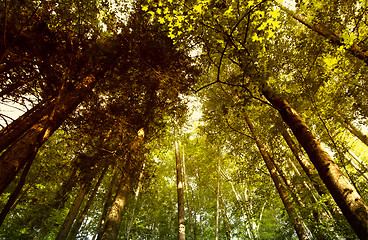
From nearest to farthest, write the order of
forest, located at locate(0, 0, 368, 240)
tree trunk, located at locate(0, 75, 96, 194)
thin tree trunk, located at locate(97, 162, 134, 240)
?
tree trunk, located at locate(0, 75, 96, 194) < forest, located at locate(0, 0, 368, 240) < thin tree trunk, located at locate(97, 162, 134, 240)

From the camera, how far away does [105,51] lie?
4.09 meters

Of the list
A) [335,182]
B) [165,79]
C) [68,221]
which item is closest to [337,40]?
[335,182]

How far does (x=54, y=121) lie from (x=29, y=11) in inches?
89.2

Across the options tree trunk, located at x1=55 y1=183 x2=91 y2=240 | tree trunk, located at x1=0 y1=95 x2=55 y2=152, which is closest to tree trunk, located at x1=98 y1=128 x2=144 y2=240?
tree trunk, located at x1=55 y1=183 x2=91 y2=240

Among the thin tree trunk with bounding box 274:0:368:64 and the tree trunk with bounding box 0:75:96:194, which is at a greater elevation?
the thin tree trunk with bounding box 274:0:368:64

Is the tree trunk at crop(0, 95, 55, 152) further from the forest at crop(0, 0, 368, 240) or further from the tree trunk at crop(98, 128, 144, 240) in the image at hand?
the tree trunk at crop(98, 128, 144, 240)

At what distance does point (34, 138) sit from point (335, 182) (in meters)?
4.75

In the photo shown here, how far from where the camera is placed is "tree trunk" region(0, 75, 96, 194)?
203 centimetres

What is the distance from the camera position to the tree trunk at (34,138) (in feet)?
6.66

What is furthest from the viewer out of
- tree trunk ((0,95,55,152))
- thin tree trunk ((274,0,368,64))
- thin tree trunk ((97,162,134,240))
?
thin tree trunk ((97,162,134,240))

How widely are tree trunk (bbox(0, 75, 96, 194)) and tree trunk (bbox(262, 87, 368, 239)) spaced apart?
2.92m

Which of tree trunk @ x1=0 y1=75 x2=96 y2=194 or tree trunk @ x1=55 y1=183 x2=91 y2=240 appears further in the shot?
tree trunk @ x1=55 y1=183 x2=91 y2=240

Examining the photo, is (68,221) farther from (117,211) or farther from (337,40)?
(337,40)

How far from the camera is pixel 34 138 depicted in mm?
2939
